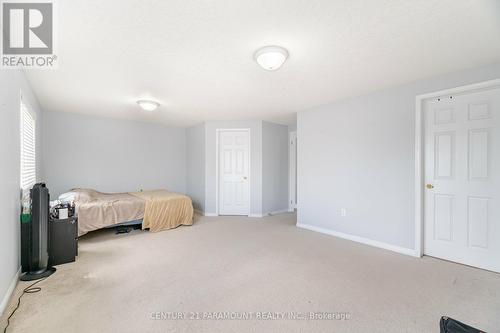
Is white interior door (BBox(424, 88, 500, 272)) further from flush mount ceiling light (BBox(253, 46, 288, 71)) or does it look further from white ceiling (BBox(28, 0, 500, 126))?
flush mount ceiling light (BBox(253, 46, 288, 71))

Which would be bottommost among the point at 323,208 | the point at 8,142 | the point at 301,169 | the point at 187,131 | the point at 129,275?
the point at 129,275

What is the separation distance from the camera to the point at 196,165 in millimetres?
5934

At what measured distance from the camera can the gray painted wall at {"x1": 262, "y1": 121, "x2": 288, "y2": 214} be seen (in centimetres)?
534

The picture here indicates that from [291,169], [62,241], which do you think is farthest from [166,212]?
[291,169]

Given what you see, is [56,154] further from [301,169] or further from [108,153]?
[301,169]

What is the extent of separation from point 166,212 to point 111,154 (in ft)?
7.22

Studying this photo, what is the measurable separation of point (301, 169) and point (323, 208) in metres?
0.85

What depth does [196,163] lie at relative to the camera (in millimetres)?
5938

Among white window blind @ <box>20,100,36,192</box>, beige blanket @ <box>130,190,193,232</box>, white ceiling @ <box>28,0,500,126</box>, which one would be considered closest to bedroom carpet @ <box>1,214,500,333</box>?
beige blanket @ <box>130,190,193,232</box>

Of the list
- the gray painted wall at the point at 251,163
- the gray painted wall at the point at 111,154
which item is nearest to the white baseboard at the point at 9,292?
the gray painted wall at the point at 111,154

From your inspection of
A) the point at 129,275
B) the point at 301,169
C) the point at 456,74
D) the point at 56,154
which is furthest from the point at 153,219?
the point at 456,74

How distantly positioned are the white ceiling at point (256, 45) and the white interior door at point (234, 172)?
188 centimetres

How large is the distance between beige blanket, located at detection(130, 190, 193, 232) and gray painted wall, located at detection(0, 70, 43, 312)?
1830mm

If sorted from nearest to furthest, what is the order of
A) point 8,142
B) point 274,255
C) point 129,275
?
point 8,142 → point 129,275 → point 274,255
